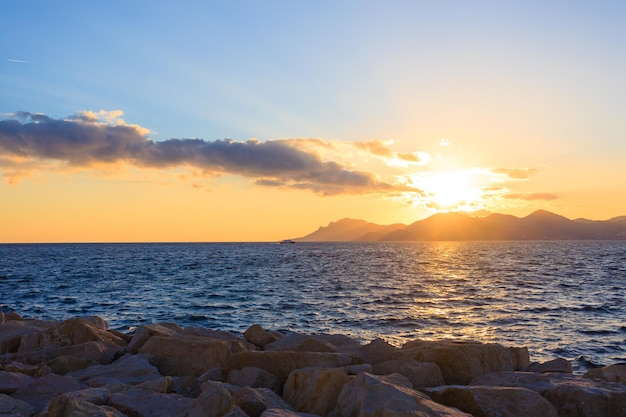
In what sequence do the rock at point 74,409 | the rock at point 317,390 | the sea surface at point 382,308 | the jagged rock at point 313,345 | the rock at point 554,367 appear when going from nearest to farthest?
the rock at point 74,409 < the rock at point 317,390 < the rock at point 554,367 < the jagged rock at point 313,345 < the sea surface at point 382,308

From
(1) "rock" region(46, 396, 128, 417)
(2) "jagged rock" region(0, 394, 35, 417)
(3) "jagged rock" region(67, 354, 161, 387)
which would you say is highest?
(1) "rock" region(46, 396, 128, 417)

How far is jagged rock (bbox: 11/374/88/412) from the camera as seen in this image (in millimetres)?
8986

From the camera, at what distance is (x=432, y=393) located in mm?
8445

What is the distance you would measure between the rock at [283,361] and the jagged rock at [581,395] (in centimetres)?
335

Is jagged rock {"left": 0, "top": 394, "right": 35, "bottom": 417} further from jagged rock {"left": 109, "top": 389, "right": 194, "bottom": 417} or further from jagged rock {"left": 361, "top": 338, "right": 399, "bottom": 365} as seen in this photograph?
jagged rock {"left": 361, "top": 338, "right": 399, "bottom": 365}

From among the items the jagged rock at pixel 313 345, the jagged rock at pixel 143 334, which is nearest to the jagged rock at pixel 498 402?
the jagged rock at pixel 313 345

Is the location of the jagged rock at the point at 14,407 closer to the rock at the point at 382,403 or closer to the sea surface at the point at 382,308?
the rock at the point at 382,403

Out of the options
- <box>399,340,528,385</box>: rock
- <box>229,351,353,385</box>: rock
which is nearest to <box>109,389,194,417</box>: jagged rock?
<box>229,351,353,385</box>: rock

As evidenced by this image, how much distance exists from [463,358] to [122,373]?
709 cm

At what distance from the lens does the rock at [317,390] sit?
27.6ft

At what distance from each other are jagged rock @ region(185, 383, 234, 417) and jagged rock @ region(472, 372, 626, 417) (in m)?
5.09

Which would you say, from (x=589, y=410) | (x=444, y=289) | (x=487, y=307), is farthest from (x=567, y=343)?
(x=444, y=289)

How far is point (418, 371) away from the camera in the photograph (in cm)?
991

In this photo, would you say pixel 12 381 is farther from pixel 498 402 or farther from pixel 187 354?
pixel 498 402
